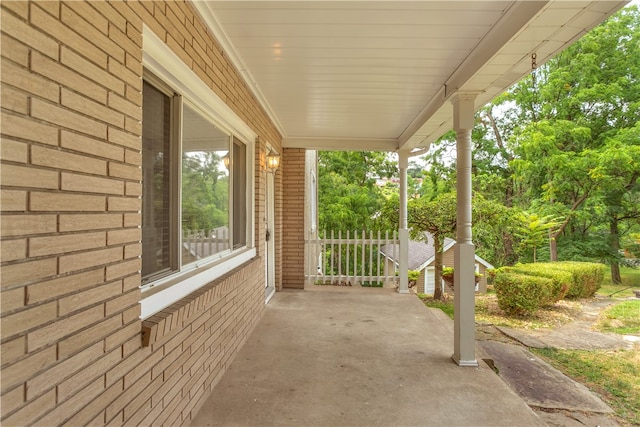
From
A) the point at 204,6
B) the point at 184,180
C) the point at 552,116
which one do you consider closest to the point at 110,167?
the point at 184,180

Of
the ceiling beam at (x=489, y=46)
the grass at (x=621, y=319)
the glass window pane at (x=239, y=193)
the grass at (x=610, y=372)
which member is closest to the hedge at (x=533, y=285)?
the grass at (x=621, y=319)

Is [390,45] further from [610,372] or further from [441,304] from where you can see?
[441,304]

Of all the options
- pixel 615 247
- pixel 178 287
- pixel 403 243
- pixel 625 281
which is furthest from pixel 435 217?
pixel 625 281

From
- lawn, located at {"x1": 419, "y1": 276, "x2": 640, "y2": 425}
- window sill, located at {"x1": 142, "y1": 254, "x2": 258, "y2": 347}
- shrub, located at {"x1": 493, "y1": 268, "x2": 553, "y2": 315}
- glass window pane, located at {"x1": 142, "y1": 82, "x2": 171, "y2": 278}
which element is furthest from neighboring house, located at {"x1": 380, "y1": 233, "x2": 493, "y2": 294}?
glass window pane, located at {"x1": 142, "y1": 82, "x2": 171, "y2": 278}

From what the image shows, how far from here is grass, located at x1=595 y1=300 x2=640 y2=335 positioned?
5.12m

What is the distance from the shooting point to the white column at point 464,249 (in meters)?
3.14

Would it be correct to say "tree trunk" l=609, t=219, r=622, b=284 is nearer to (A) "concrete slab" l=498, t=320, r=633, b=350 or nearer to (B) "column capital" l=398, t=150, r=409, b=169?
(A) "concrete slab" l=498, t=320, r=633, b=350

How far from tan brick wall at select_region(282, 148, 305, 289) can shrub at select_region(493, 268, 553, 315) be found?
3.50 metres

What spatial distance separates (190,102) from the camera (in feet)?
7.66

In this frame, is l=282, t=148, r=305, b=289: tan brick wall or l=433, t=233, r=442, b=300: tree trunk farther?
l=433, t=233, r=442, b=300: tree trunk

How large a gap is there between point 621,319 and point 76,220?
299 inches

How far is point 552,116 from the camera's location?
11.3 meters

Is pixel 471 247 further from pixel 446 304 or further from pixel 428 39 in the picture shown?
pixel 446 304

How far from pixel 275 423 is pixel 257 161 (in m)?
2.81
